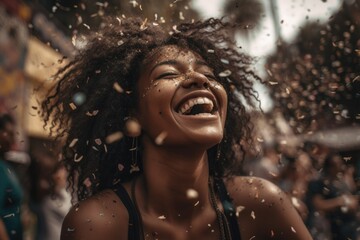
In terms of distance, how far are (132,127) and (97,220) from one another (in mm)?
616

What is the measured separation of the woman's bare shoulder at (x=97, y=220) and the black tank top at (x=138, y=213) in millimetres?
27

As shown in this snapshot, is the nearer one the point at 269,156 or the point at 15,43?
the point at 269,156

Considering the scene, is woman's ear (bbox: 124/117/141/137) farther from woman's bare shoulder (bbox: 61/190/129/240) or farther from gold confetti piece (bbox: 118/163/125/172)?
woman's bare shoulder (bbox: 61/190/129/240)

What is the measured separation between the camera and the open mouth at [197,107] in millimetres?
2570

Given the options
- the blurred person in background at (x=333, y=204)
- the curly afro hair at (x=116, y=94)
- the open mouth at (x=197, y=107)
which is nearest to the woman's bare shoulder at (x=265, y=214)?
the curly afro hair at (x=116, y=94)

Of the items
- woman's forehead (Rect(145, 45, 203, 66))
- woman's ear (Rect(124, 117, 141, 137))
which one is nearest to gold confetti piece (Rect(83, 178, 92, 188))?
woman's ear (Rect(124, 117, 141, 137))

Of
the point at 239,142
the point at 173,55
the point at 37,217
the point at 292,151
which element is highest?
the point at 173,55

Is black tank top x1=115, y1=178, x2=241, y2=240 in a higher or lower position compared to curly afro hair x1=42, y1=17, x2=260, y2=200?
lower

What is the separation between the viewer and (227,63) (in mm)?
3229

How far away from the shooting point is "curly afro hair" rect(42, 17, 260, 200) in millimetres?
2965

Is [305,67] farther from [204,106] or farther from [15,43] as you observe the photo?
[15,43]

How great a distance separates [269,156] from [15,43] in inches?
187

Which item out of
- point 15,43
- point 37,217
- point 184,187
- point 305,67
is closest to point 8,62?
point 15,43

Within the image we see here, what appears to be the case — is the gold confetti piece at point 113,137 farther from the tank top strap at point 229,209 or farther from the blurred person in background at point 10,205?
the blurred person in background at point 10,205
